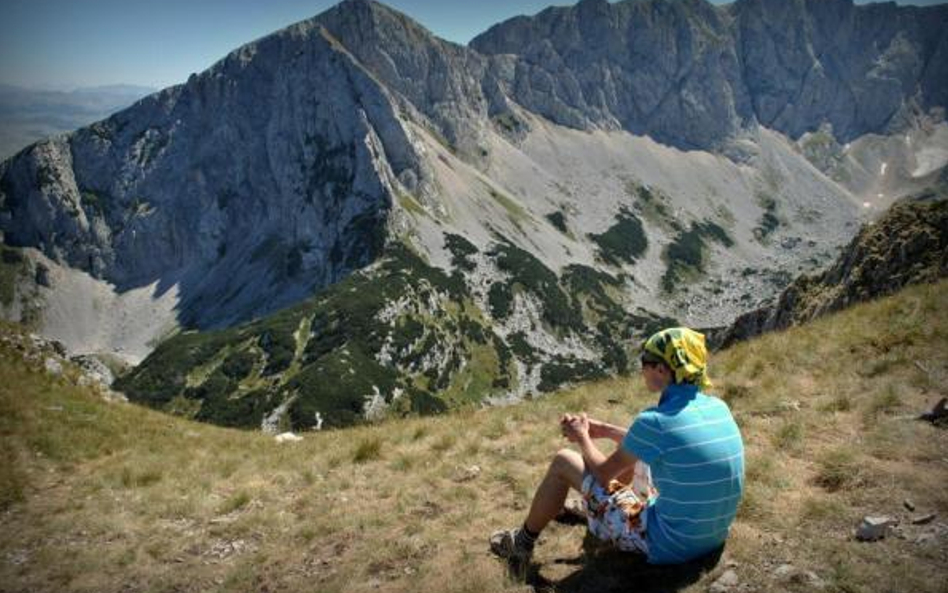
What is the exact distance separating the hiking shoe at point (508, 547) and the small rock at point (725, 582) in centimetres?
265

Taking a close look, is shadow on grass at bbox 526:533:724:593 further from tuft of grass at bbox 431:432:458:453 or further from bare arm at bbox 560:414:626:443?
tuft of grass at bbox 431:432:458:453

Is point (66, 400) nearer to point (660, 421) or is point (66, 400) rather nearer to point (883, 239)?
point (660, 421)

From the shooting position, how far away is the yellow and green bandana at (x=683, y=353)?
8.41 m

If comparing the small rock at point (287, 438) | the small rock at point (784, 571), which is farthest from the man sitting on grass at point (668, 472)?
the small rock at point (287, 438)

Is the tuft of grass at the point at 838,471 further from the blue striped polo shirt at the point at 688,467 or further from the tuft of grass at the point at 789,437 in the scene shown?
the blue striped polo shirt at the point at 688,467

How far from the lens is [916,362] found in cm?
1463

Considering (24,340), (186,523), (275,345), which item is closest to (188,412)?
(275,345)

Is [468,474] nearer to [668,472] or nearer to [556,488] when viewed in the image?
[556,488]

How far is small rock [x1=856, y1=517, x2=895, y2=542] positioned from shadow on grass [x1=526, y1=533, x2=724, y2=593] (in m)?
1.92

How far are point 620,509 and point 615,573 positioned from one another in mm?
978

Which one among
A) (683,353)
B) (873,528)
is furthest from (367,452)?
(873,528)

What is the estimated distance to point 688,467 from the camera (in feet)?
26.0

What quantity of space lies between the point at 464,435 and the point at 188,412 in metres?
193

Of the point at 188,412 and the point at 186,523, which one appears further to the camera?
the point at 188,412
